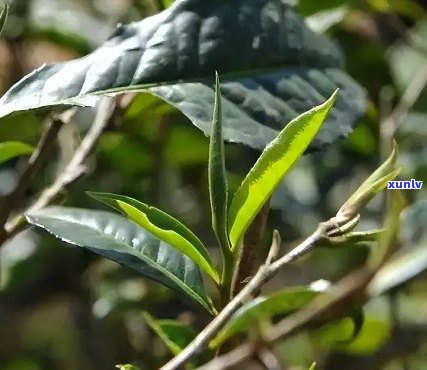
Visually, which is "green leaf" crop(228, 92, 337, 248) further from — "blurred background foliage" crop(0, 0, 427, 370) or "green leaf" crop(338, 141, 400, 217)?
"blurred background foliage" crop(0, 0, 427, 370)

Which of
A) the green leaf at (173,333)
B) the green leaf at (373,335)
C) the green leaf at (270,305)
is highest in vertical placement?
the green leaf at (270,305)

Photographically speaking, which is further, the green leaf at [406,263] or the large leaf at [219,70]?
the large leaf at [219,70]

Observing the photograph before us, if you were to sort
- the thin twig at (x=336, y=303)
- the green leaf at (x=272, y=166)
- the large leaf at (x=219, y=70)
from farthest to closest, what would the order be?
the large leaf at (x=219, y=70)
the green leaf at (x=272, y=166)
the thin twig at (x=336, y=303)

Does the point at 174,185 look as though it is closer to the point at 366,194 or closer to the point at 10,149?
the point at 10,149

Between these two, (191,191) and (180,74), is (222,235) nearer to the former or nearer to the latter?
(180,74)

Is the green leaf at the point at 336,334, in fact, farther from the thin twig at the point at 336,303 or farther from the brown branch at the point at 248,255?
the thin twig at the point at 336,303

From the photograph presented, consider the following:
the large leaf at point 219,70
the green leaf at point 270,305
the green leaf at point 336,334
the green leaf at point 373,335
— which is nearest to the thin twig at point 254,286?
the green leaf at point 270,305
